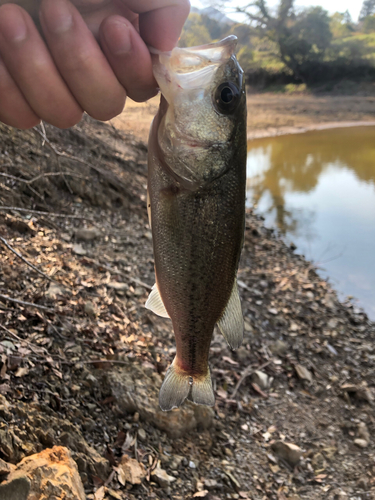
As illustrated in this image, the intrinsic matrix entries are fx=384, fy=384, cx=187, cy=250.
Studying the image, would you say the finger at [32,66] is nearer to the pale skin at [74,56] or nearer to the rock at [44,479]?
the pale skin at [74,56]

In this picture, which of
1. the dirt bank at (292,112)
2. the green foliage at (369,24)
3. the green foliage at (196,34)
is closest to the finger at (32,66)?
the dirt bank at (292,112)

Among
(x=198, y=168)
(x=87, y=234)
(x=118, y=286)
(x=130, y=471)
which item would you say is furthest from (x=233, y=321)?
(x=87, y=234)

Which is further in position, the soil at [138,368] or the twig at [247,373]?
the twig at [247,373]

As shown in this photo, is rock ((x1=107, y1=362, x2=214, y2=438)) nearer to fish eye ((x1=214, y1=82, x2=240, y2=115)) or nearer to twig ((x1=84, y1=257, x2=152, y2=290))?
twig ((x1=84, y1=257, x2=152, y2=290))


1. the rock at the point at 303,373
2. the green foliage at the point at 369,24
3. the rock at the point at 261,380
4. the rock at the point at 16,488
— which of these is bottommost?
the rock at the point at 303,373

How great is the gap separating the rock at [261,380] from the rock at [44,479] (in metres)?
2.56

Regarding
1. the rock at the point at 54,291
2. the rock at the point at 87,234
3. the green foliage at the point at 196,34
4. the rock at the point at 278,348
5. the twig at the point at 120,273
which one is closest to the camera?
the rock at the point at 54,291

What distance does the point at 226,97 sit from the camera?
58.6 inches

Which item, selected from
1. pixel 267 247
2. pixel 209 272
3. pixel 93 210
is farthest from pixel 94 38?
pixel 267 247

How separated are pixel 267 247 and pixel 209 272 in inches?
251

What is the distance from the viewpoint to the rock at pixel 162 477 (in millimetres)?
2600

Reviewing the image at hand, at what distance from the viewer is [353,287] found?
7.13 m

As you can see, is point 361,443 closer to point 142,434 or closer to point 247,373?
point 247,373

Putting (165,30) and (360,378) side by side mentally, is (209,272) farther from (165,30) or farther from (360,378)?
(360,378)
